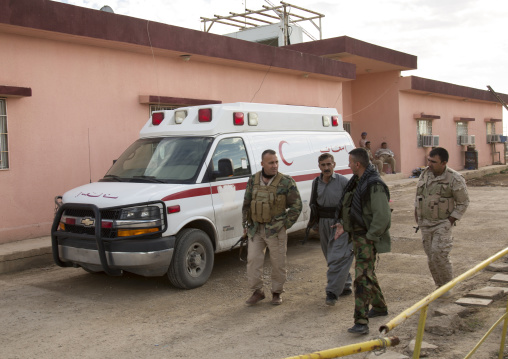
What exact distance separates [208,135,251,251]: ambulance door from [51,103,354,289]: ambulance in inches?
0.5

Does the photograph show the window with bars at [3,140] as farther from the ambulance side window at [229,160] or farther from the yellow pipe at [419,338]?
the yellow pipe at [419,338]

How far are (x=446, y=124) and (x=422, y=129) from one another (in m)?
2.85

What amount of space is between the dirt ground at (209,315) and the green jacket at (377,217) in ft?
2.73

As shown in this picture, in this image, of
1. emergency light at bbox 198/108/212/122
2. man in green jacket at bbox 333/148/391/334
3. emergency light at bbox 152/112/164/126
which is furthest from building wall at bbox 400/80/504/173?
man in green jacket at bbox 333/148/391/334

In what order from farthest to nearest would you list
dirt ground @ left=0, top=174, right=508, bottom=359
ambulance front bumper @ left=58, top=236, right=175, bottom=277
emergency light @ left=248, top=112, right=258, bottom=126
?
emergency light @ left=248, top=112, right=258, bottom=126
ambulance front bumper @ left=58, top=236, right=175, bottom=277
dirt ground @ left=0, top=174, right=508, bottom=359

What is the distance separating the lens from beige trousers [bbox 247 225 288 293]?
6.13 metres

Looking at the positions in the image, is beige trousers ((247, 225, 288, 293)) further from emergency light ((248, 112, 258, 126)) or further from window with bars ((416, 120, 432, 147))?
window with bars ((416, 120, 432, 147))

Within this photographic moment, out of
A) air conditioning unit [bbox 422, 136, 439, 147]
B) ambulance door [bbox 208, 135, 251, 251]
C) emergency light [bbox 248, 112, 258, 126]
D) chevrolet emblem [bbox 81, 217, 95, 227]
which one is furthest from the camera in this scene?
air conditioning unit [bbox 422, 136, 439, 147]

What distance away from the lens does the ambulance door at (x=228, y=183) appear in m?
7.21

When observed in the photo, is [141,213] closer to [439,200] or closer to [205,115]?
[205,115]

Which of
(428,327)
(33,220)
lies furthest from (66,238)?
(428,327)

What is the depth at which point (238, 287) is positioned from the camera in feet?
23.0

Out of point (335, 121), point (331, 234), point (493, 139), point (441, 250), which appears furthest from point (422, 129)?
point (331, 234)

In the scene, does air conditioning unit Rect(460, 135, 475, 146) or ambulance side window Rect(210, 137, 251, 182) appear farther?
air conditioning unit Rect(460, 135, 475, 146)
